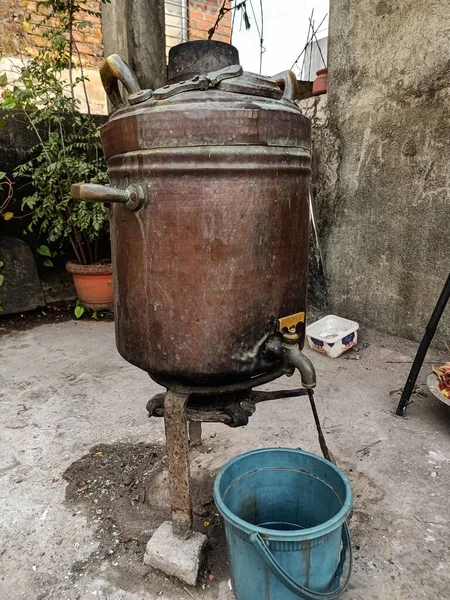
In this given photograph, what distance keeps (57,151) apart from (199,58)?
3126 mm

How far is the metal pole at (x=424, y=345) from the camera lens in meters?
2.38

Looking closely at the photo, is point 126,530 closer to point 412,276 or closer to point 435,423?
point 435,423

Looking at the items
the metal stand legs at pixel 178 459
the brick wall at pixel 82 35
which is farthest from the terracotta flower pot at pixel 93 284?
the metal stand legs at pixel 178 459

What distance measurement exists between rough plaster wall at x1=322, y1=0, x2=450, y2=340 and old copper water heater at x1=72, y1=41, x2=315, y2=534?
2026 millimetres

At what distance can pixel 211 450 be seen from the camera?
232cm

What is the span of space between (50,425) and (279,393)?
1.55 meters

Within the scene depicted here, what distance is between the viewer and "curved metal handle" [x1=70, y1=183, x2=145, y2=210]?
1330 mm

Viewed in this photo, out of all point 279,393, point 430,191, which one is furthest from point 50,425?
point 430,191

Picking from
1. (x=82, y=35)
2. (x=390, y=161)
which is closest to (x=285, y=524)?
(x=390, y=161)

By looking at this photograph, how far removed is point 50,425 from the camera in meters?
2.60

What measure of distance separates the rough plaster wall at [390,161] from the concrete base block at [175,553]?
2.43 m

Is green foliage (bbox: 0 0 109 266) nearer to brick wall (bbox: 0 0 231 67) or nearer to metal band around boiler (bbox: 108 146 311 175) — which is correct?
brick wall (bbox: 0 0 231 67)

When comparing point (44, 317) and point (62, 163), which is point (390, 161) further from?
point (44, 317)

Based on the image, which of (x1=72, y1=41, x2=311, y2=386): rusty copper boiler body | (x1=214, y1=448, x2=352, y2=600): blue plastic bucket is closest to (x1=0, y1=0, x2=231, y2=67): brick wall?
(x1=72, y1=41, x2=311, y2=386): rusty copper boiler body
